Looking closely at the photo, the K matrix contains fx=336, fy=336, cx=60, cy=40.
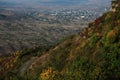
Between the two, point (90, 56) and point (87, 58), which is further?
point (90, 56)

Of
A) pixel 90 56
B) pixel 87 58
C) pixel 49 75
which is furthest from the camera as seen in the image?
pixel 90 56

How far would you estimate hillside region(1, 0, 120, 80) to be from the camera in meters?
74.5

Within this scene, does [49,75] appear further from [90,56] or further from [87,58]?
[90,56]

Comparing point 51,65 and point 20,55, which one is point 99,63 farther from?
point 20,55

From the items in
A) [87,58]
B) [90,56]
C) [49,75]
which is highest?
[90,56]

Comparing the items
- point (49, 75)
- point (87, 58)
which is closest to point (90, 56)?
point (87, 58)

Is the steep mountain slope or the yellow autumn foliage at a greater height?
the steep mountain slope

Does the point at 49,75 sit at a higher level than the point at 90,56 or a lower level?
lower

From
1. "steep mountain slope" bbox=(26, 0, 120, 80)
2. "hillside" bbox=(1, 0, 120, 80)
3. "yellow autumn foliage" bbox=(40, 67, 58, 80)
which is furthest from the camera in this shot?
"yellow autumn foliage" bbox=(40, 67, 58, 80)

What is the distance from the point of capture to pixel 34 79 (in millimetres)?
88625

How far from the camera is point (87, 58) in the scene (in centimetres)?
8269

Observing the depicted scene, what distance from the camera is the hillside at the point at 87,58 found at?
74500mm

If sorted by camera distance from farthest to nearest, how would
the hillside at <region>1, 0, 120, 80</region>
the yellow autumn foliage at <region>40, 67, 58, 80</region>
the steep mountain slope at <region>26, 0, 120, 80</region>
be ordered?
the yellow autumn foliage at <region>40, 67, 58, 80</region>
the hillside at <region>1, 0, 120, 80</region>
the steep mountain slope at <region>26, 0, 120, 80</region>

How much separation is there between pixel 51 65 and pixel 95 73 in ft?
77.8
